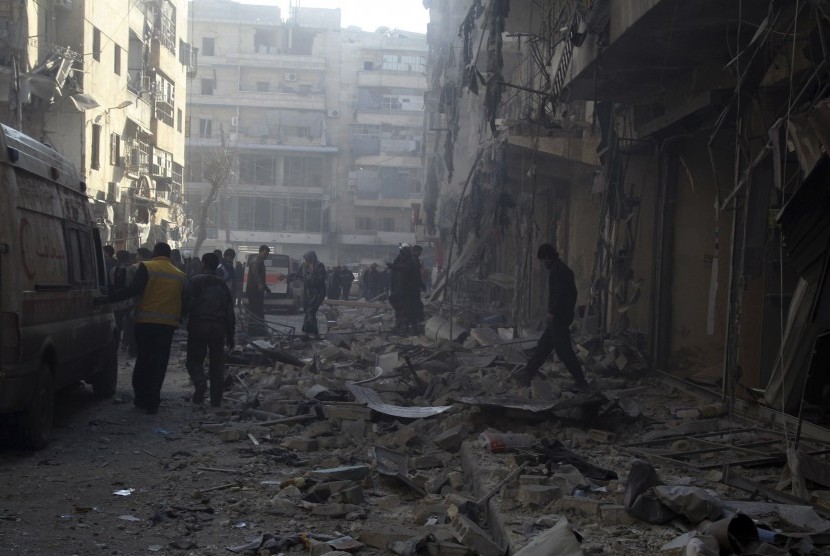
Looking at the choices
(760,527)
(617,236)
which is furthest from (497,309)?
(760,527)

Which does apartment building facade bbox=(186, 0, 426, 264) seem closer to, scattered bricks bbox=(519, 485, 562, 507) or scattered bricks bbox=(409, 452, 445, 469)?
scattered bricks bbox=(409, 452, 445, 469)

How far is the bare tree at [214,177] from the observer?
169 ft

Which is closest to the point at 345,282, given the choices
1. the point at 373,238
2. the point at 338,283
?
the point at 338,283

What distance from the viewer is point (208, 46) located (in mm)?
68938

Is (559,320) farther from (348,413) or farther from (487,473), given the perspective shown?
(487,473)

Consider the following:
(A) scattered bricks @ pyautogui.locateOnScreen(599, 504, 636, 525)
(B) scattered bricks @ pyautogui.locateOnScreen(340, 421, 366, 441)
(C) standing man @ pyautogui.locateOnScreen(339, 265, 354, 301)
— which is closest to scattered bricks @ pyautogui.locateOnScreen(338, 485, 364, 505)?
(A) scattered bricks @ pyautogui.locateOnScreen(599, 504, 636, 525)

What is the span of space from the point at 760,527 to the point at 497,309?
18907mm

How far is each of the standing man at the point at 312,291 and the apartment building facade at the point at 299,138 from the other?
149 ft

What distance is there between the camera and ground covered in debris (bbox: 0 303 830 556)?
5219mm

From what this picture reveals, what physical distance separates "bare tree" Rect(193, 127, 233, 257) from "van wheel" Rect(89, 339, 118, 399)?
3983cm

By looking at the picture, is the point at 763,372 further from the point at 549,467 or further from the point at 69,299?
the point at 69,299

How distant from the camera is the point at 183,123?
49781 millimetres

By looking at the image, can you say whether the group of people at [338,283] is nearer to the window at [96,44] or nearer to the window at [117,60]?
the window at [117,60]

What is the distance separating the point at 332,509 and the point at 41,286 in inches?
126
